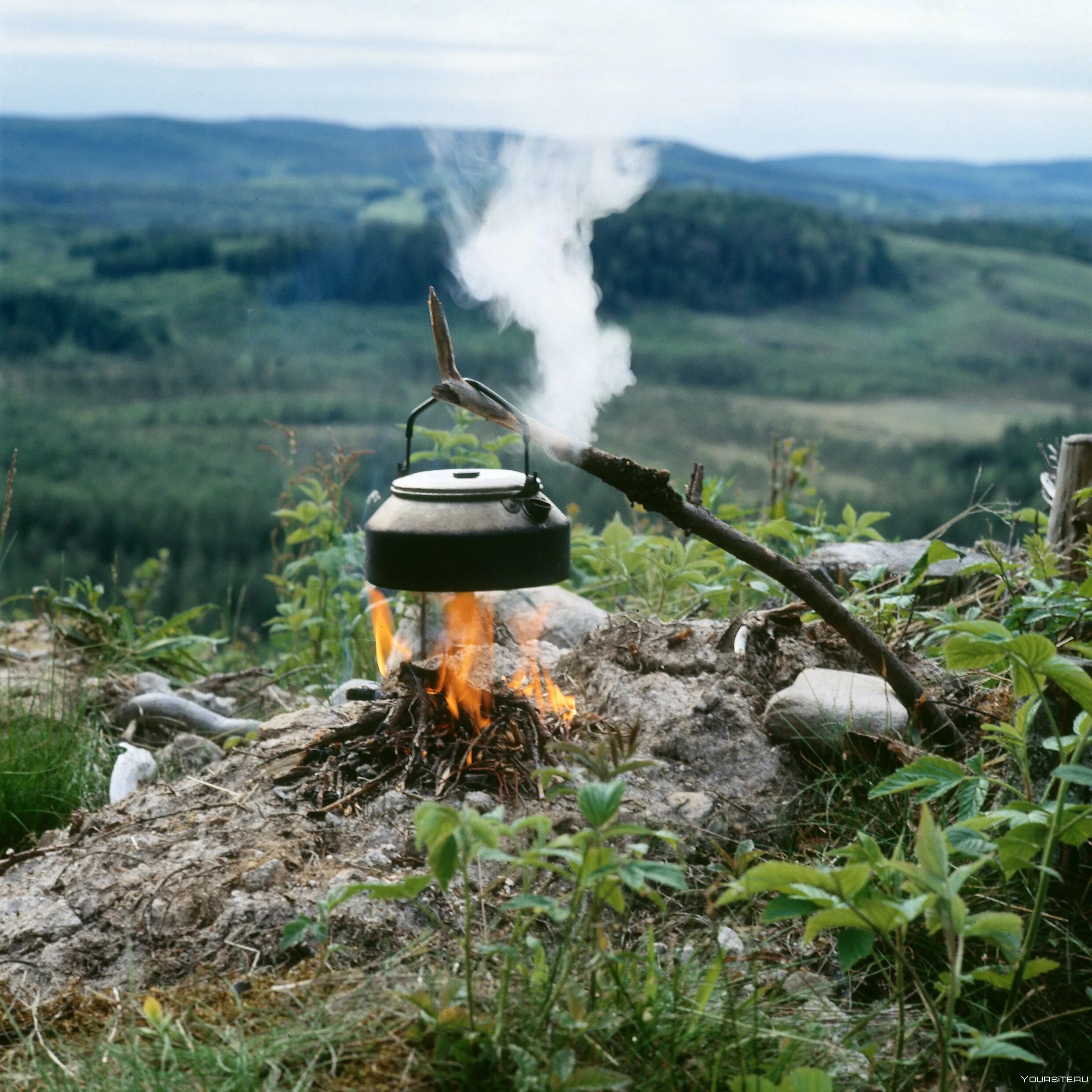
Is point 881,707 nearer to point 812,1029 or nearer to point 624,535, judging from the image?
point 812,1029

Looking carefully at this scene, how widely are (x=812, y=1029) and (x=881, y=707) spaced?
1414 millimetres

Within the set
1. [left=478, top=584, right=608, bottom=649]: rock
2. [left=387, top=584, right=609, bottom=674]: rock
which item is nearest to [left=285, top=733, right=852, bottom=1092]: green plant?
[left=387, top=584, right=609, bottom=674]: rock

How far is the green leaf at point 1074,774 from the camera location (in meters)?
1.84

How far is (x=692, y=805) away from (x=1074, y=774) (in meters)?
1.24

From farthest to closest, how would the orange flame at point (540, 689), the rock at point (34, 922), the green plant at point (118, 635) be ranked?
the green plant at point (118, 635), the orange flame at point (540, 689), the rock at point (34, 922)

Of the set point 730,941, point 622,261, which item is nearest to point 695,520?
point 730,941

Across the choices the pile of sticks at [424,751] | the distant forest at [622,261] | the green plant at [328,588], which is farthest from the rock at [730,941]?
the distant forest at [622,261]

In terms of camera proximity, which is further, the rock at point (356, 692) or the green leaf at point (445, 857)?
the rock at point (356, 692)

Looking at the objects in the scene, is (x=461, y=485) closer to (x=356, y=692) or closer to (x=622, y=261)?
(x=356, y=692)

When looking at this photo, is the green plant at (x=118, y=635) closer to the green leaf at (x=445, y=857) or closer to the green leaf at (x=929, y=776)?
the green leaf at (x=929, y=776)

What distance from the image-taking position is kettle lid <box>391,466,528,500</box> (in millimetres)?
2873

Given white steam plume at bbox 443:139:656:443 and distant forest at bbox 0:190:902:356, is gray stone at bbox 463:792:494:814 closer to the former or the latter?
white steam plume at bbox 443:139:656:443

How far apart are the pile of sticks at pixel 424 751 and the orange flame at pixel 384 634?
472mm

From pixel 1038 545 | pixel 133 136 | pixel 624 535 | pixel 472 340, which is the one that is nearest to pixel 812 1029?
pixel 1038 545
